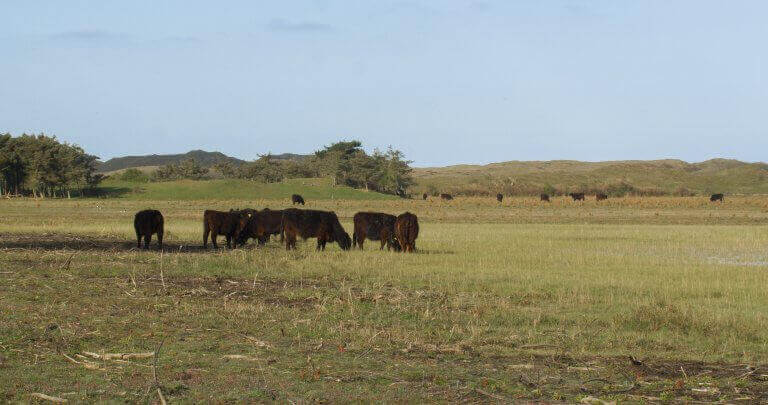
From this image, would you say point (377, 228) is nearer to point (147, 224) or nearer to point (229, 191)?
point (147, 224)

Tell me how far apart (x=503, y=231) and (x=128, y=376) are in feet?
93.4

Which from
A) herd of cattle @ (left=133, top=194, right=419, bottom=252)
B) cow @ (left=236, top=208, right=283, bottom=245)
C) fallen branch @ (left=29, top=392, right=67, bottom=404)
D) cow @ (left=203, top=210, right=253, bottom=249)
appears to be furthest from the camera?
cow @ (left=236, top=208, right=283, bottom=245)

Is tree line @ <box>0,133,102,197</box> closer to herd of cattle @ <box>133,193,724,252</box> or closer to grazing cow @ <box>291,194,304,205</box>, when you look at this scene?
grazing cow @ <box>291,194,304,205</box>

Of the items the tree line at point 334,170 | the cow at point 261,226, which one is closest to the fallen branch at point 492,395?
the cow at point 261,226

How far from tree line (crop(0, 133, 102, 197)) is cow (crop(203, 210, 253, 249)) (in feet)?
202

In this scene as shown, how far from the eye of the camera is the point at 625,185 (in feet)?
455

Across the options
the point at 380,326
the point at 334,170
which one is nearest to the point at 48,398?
the point at 380,326

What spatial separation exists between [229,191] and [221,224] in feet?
184

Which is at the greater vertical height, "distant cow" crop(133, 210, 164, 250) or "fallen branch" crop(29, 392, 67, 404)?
"distant cow" crop(133, 210, 164, 250)

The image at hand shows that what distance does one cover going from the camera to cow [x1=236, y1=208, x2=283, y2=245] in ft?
90.2

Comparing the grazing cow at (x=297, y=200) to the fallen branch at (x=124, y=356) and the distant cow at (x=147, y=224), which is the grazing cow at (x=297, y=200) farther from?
the fallen branch at (x=124, y=356)

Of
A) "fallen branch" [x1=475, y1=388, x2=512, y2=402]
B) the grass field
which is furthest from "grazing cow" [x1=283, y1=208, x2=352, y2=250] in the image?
"fallen branch" [x1=475, y1=388, x2=512, y2=402]

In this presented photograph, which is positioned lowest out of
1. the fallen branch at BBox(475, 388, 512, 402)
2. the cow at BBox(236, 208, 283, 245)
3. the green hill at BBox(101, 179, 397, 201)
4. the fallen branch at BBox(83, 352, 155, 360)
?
the fallen branch at BBox(475, 388, 512, 402)

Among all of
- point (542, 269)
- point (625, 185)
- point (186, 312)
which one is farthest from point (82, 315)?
point (625, 185)
